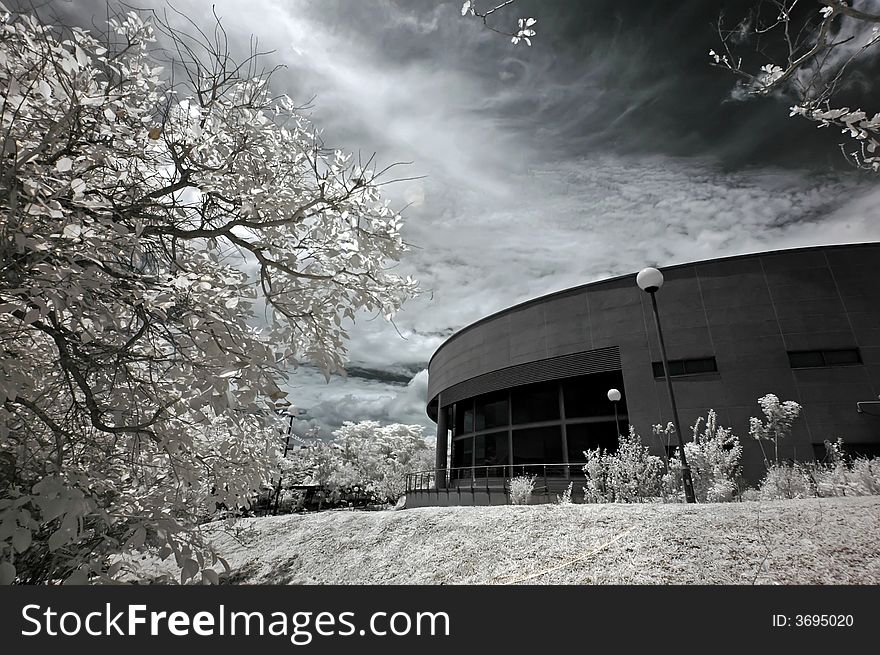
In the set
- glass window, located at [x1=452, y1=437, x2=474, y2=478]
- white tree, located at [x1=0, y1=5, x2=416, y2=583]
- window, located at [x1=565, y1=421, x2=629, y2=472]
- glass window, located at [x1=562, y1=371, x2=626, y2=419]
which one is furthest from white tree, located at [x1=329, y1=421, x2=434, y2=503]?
white tree, located at [x1=0, y1=5, x2=416, y2=583]

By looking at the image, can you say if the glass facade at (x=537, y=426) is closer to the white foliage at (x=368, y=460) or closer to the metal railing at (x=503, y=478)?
the metal railing at (x=503, y=478)

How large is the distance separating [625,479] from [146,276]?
1121 cm

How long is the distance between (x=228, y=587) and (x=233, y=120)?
11.1 feet

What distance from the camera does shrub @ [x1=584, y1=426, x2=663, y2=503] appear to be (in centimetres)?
1016

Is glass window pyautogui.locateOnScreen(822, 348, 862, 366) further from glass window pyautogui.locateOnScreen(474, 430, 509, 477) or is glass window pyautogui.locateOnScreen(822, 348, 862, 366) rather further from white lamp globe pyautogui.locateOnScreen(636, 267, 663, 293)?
glass window pyautogui.locateOnScreen(474, 430, 509, 477)

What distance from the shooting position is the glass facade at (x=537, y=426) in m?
23.4

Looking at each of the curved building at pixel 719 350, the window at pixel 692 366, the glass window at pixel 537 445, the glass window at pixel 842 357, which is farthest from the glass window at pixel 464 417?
the glass window at pixel 842 357

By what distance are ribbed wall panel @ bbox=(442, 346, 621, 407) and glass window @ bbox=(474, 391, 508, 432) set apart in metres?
2.27

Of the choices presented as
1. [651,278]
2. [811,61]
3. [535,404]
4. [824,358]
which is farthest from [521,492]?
[535,404]

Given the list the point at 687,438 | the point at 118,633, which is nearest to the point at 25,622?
the point at 118,633

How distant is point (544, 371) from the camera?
77.0ft

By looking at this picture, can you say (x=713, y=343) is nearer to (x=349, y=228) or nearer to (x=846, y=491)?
(x=846, y=491)

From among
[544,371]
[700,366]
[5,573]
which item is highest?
[544,371]

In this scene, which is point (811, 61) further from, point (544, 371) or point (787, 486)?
point (544, 371)
